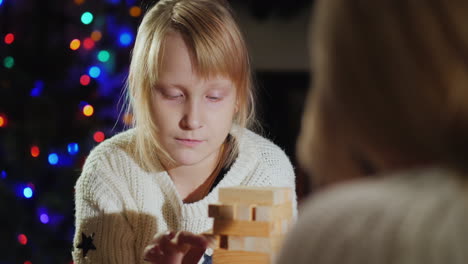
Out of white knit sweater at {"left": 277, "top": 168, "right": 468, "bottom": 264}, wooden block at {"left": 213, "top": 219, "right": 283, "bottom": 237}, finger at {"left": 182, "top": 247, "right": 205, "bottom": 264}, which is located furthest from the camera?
finger at {"left": 182, "top": 247, "right": 205, "bottom": 264}

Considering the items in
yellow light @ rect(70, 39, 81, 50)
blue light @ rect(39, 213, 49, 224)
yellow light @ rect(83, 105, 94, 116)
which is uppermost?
yellow light @ rect(70, 39, 81, 50)

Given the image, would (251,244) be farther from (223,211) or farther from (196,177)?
(196,177)

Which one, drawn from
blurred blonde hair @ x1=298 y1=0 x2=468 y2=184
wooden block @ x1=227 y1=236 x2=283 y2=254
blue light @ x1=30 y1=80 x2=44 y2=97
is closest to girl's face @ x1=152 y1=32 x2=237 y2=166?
wooden block @ x1=227 y1=236 x2=283 y2=254

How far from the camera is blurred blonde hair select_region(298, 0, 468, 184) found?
60 centimetres

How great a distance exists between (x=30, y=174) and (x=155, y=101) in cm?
124

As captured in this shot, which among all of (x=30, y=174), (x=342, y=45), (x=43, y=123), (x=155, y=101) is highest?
(x=342, y=45)

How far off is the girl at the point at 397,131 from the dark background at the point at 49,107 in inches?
68.4

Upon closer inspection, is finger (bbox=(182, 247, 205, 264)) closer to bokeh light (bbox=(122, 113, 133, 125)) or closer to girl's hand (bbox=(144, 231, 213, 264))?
girl's hand (bbox=(144, 231, 213, 264))

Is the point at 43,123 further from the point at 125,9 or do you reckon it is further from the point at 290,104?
the point at 290,104

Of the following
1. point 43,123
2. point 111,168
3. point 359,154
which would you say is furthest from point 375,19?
point 43,123

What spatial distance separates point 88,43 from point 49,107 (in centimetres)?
27

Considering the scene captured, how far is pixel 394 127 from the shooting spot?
626 mm

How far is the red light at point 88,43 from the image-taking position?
2412 mm

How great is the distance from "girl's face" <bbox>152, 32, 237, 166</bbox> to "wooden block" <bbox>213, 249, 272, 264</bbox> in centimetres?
34
